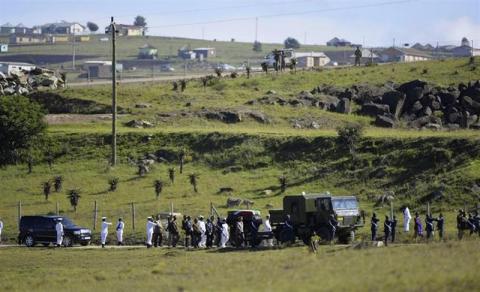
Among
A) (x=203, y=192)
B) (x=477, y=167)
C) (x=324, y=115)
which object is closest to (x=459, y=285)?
(x=477, y=167)

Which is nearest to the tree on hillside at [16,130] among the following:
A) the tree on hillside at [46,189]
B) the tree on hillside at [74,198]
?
the tree on hillside at [46,189]

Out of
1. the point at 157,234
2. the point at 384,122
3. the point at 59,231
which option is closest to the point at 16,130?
the point at 59,231

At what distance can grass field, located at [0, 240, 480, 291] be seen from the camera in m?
26.9

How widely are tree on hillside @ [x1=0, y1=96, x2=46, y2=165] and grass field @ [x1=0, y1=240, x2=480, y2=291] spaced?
30.7 metres

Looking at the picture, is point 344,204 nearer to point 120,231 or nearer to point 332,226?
point 332,226

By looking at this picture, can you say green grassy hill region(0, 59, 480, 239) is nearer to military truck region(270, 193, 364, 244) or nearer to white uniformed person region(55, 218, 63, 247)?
white uniformed person region(55, 218, 63, 247)

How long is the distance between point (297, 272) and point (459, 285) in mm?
5434

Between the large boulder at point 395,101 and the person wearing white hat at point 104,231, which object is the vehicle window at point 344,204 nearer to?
the person wearing white hat at point 104,231

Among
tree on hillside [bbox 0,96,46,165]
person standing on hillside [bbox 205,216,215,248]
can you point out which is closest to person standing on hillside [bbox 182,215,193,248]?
person standing on hillside [bbox 205,216,215,248]

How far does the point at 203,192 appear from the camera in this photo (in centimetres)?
6325

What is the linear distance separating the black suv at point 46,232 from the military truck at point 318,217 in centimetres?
1005

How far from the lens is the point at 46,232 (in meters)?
49.5

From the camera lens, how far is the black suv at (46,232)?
49.4 metres

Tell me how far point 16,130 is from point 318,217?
117ft
